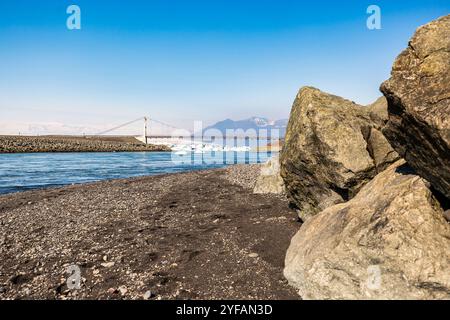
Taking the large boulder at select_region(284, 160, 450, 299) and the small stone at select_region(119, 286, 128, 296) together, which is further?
the small stone at select_region(119, 286, 128, 296)

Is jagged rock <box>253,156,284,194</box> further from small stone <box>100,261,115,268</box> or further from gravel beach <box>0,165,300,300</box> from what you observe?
Answer: small stone <box>100,261,115,268</box>

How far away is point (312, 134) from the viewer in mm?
12703

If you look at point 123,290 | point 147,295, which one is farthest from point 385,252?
point 123,290

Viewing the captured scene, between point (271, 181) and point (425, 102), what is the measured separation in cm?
1596

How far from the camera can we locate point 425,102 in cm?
726

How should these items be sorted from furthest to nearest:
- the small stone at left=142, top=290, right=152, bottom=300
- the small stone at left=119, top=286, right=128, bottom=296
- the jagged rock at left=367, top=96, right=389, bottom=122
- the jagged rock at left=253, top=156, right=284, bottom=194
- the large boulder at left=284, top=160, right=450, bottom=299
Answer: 1. the jagged rock at left=253, top=156, right=284, bottom=194
2. the jagged rock at left=367, top=96, right=389, bottom=122
3. the small stone at left=119, top=286, right=128, bottom=296
4. the small stone at left=142, top=290, right=152, bottom=300
5. the large boulder at left=284, top=160, right=450, bottom=299

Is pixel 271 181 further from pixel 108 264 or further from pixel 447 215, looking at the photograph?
pixel 447 215

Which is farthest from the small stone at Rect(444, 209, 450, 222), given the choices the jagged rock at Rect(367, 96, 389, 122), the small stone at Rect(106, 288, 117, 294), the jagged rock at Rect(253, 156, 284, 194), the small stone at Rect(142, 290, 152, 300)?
the jagged rock at Rect(253, 156, 284, 194)

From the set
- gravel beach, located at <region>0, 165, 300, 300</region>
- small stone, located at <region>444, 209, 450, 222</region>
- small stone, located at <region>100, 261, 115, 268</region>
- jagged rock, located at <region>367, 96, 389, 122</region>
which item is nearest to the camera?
small stone, located at <region>444, 209, 450, 222</region>

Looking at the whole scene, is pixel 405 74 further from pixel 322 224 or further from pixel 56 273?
pixel 56 273

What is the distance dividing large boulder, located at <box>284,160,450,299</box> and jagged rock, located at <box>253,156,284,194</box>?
13.4m

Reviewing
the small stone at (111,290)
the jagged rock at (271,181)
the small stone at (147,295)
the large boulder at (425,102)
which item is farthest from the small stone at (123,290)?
the jagged rock at (271,181)

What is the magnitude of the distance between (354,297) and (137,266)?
6.96 meters

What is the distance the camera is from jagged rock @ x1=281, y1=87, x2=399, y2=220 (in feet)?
38.1
